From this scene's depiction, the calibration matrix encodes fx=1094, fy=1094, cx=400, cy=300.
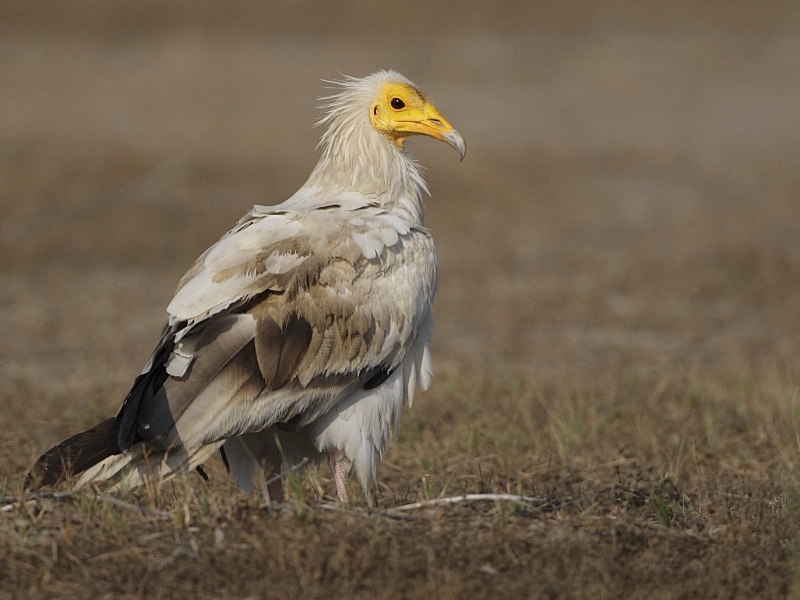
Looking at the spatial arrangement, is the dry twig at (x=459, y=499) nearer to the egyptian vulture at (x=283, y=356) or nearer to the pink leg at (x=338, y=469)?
the egyptian vulture at (x=283, y=356)

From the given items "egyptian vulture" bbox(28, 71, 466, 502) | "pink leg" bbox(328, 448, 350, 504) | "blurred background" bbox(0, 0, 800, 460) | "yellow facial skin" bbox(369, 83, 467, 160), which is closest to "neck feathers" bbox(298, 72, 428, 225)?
"yellow facial skin" bbox(369, 83, 467, 160)

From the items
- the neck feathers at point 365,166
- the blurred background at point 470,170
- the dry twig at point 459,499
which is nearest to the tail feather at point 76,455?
the dry twig at point 459,499

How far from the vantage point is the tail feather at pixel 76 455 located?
3.61m

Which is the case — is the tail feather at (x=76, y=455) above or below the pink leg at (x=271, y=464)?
above

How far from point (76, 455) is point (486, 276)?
22.3 feet

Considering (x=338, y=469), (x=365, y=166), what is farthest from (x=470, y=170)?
(x=338, y=469)

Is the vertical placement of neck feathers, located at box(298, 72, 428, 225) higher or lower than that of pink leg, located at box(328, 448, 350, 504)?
higher

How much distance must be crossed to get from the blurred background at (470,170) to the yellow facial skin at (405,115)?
99 centimetres

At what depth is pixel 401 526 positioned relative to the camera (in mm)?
3408

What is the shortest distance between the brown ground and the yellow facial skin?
58.0 inches

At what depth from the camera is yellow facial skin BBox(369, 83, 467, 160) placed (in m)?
4.96

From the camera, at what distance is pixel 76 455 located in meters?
3.67

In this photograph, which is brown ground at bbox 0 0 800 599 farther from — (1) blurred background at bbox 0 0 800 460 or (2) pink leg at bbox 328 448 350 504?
(2) pink leg at bbox 328 448 350 504

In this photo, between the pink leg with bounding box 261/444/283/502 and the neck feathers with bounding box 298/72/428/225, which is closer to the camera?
the pink leg with bounding box 261/444/283/502
